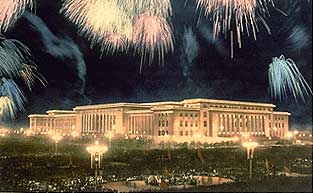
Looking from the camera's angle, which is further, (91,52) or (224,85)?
(91,52)

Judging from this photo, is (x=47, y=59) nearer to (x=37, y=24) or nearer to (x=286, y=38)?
(x=37, y=24)

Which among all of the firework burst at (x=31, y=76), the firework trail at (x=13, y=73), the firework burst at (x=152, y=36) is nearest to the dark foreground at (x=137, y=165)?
the firework trail at (x=13, y=73)

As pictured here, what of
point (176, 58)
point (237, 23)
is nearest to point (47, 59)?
point (176, 58)

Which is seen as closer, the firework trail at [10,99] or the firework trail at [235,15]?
the firework trail at [235,15]

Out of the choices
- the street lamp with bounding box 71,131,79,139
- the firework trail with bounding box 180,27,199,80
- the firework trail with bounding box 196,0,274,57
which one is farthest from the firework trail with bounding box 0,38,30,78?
the firework trail with bounding box 196,0,274,57

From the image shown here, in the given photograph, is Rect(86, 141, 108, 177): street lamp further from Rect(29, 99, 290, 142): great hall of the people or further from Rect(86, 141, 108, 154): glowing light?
Rect(29, 99, 290, 142): great hall of the people

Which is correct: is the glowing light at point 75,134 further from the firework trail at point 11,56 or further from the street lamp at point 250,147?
the street lamp at point 250,147
